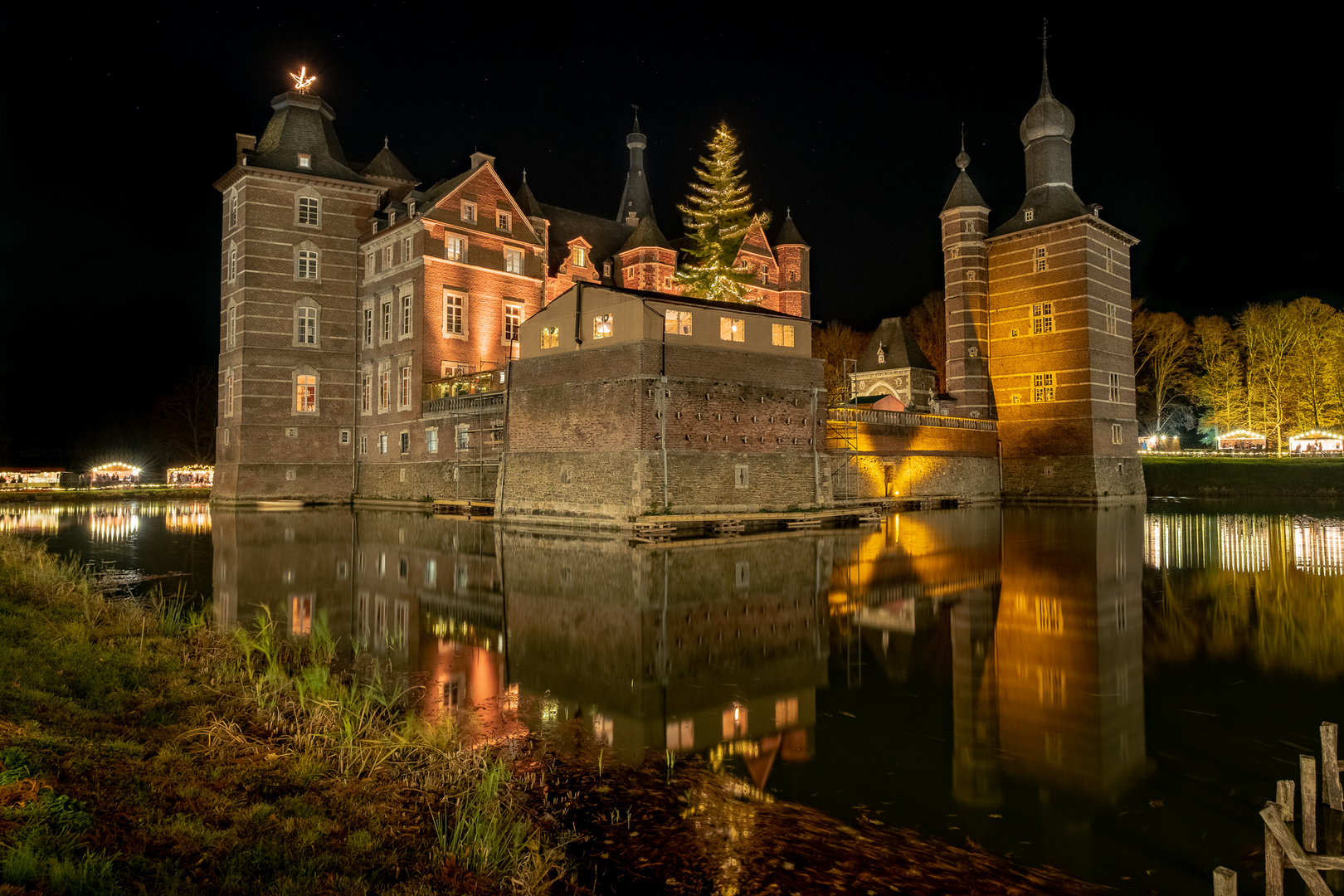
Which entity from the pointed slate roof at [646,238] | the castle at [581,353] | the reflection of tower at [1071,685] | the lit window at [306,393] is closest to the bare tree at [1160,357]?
the castle at [581,353]

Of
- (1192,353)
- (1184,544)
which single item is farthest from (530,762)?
(1192,353)

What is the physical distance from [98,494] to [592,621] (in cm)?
4849

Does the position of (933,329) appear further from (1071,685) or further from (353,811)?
(353,811)

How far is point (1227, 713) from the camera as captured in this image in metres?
9.16

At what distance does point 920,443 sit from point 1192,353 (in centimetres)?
3557

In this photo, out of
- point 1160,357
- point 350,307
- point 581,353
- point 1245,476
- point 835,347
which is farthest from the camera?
point 835,347

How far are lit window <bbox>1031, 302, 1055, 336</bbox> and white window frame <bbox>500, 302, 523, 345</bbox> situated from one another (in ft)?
101

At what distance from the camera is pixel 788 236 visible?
55656 mm

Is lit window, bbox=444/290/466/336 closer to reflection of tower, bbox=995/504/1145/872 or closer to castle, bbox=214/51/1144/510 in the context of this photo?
castle, bbox=214/51/1144/510

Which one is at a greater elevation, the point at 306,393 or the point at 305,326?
the point at 305,326

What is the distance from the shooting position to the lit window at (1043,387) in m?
48.4

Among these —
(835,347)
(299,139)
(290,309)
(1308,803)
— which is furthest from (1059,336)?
(1308,803)

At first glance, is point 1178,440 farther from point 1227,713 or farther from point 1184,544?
point 1227,713

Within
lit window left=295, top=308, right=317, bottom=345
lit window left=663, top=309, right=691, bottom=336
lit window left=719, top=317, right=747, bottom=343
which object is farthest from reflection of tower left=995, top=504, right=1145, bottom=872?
lit window left=295, top=308, right=317, bottom=345
